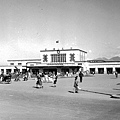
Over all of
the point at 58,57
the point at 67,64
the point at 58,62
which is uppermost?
the point at 58,57

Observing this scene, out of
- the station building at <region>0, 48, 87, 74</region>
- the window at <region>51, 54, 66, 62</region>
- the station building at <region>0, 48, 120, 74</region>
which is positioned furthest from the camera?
the window at <region>51, 54, 66, 62</region>

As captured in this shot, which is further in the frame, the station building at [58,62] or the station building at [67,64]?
the station building at [67,64]

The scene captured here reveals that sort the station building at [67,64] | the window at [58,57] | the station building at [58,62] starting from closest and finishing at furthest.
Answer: the station building at [58,62] → the station building at [67,64] → the window at [58,57]

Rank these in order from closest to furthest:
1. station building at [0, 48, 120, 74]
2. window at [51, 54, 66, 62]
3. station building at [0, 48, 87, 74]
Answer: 1. station building at [0, 48, 87, 74]
2. station building at [0, 48, 120, 74]
3. window at [51, 54, 66, 62]

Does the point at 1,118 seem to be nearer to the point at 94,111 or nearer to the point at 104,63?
the point at 94,111

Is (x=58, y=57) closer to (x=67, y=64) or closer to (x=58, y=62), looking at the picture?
(x=58, y=62)

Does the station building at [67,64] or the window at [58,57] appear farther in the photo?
the window at [58,57]

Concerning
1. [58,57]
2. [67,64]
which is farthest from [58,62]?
[67,64]

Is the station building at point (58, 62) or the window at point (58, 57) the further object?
the window at point (58, 57)

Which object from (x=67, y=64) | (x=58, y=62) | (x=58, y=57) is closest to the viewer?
(x=67, y=64)

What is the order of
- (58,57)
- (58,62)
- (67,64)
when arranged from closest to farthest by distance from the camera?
(67,64) < (58,62) < (58,57)

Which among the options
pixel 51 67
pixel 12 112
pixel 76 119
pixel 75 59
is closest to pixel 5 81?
pixel 12 112

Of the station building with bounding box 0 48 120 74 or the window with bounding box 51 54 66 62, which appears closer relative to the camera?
the station building with bounding box 0 48 120 74

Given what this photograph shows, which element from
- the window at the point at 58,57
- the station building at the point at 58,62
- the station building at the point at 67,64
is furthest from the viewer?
the window at the point at 58,57
